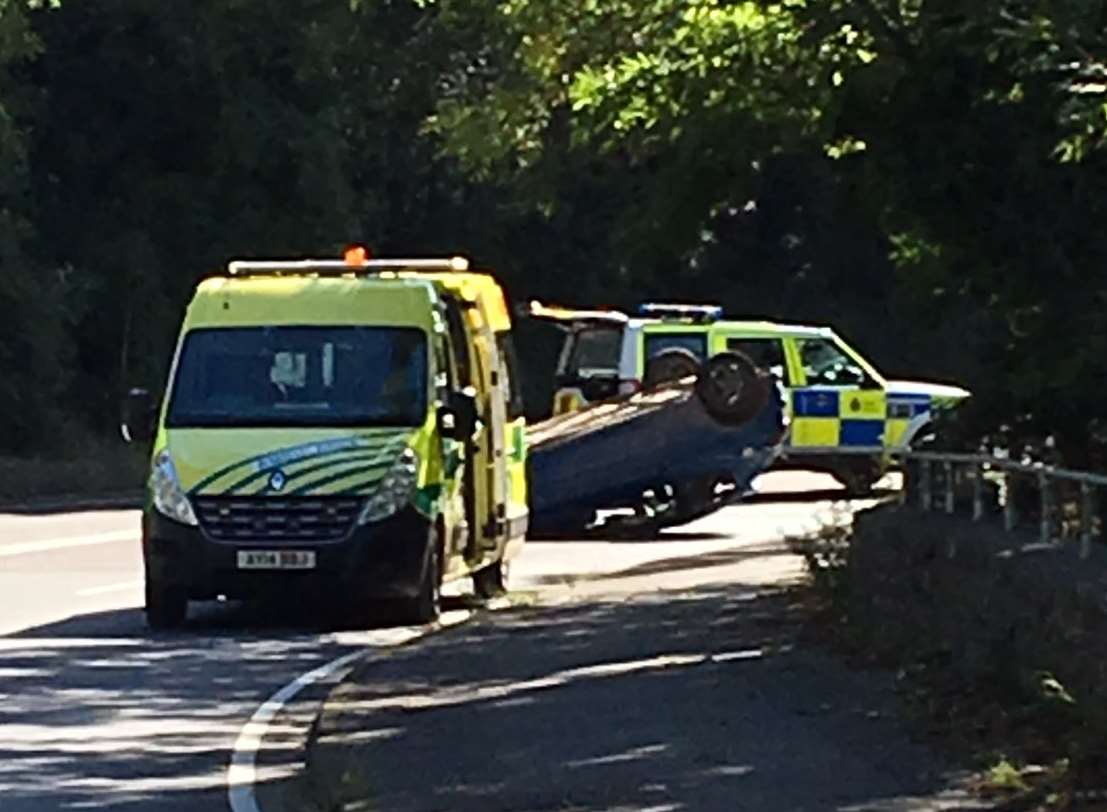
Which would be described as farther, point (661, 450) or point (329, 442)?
point (661, 450)

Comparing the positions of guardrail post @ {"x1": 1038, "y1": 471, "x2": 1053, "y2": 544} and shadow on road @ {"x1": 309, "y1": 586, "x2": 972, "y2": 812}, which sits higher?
guardrail post @ {"x1": 1038, "y1": 471, "x2": 1053, "y2": 544}

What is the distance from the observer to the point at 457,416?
21141 mm

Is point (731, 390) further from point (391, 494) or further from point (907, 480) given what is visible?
point (907, 480)

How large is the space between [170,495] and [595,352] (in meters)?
13.3

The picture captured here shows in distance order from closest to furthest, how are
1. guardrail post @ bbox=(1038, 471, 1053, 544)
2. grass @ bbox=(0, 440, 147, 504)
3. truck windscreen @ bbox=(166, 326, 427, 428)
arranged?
guardrail post @ bbox=(1038, 471, 1053, 544) < truck windscreen @ bbox=(166, 326, 427, 428) < grass @ bbox=(0, 440, 147, 504)

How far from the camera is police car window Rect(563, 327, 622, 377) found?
32.8 metres

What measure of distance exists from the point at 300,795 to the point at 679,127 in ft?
26.5

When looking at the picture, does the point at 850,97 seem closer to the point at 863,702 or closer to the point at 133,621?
the point at 863,702

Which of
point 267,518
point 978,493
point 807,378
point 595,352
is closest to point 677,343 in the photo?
point 595,352

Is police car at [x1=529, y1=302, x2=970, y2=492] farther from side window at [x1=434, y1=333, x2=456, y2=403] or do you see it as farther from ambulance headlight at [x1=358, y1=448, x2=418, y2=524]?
ambulance headlight at [x1=358, y1=448, x2=418, y2=524]

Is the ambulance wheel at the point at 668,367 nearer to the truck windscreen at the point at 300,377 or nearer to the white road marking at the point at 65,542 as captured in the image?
the white road marking at the point at 65,542

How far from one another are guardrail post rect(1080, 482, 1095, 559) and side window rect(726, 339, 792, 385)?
19.7 metres

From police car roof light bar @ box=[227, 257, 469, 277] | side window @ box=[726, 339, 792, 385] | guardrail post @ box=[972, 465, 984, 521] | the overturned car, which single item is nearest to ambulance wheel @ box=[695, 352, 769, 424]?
the overturned car

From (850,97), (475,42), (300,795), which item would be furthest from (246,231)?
(300,795)
